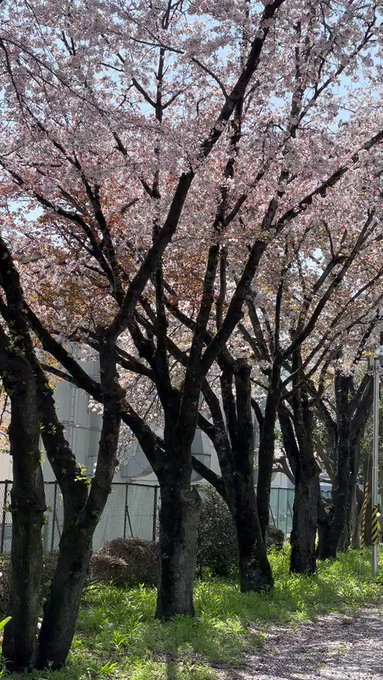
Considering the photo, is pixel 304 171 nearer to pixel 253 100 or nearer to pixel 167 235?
pixel 253 100

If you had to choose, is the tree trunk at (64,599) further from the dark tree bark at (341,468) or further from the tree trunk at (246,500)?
the dark tree bark at (341,468)

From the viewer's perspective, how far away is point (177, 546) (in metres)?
11.4

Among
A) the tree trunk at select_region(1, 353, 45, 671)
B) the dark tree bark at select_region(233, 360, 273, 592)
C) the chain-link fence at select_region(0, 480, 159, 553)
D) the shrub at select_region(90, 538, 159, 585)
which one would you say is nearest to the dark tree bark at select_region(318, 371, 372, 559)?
the chain-link fence at select_region(0, 480, 159, 553)

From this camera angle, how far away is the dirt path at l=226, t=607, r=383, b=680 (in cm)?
867

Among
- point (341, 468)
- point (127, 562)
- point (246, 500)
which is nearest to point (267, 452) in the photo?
point (246, 500)

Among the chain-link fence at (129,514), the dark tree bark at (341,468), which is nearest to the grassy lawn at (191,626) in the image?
the chain-link fence at (129,514)

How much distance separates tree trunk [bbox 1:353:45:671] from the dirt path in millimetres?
1967

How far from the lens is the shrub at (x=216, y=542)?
63.7ft

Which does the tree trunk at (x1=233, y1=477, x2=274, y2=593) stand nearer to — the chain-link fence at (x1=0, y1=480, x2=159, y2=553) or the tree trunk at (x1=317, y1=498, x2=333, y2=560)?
the chain-link fence at (x1=0, y1=480, x2=159, y2=553)

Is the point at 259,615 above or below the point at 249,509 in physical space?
below

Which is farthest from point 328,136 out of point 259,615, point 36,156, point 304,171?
point 259,615

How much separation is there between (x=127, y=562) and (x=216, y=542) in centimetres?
370

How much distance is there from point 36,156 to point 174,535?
4.83 m

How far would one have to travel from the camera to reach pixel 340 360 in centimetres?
2006
